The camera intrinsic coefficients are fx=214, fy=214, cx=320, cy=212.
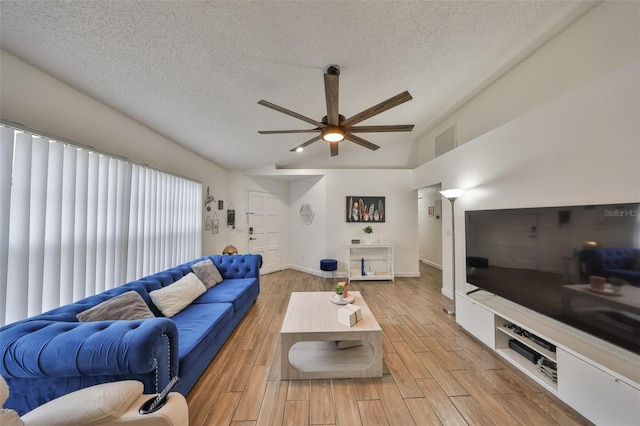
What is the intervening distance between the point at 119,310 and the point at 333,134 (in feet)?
7.61

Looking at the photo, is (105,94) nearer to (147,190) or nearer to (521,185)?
(147,190)

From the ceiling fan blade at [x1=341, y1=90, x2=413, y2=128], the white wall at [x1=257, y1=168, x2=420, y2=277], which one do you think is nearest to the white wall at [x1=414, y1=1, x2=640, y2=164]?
the ceiling fan blade at [x1=341, y1=90, x2=413, y2=128]

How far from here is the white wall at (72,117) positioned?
1.47 meters

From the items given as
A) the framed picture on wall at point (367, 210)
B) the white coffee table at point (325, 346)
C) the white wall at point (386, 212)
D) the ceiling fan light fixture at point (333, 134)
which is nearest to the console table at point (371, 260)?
the white wall at point (386, 212)

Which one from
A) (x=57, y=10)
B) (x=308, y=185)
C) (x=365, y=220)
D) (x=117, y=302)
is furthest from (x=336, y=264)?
(x=57, y=10)

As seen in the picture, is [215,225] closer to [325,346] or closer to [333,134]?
[325,346]

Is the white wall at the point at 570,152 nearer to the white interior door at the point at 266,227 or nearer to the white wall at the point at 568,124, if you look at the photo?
the white wall at the point at 568,124

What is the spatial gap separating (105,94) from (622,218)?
414 centimetres

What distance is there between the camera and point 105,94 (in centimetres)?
198

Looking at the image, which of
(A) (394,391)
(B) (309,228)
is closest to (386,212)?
(B) (309,228)

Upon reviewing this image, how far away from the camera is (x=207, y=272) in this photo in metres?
3.01

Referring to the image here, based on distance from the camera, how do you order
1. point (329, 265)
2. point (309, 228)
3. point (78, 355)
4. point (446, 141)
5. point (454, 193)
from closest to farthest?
point (78, 355), point (454, 193), point (446, 141), point (329, 265), point (309, 228)

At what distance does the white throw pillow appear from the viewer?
6.89 feet

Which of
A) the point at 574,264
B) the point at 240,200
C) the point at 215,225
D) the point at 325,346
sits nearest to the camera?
the point at 574,264
